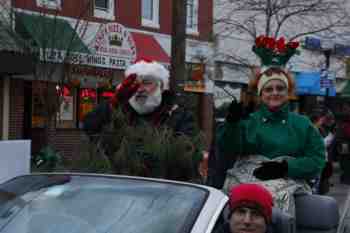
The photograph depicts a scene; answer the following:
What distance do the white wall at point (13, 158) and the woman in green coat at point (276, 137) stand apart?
50.2 inches

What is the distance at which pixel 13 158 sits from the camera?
178 inches

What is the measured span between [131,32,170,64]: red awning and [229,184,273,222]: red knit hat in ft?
48.9

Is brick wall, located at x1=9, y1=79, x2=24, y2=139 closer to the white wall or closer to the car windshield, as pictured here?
the white wall

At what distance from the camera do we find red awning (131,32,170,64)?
18.7 m

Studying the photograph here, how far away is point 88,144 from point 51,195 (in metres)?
1.23

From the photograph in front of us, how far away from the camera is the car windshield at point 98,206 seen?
338 centimetres

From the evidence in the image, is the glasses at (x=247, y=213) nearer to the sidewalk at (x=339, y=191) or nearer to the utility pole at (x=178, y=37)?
the utility pole at (x=178, y=37)

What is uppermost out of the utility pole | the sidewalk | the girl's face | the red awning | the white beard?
the red awning

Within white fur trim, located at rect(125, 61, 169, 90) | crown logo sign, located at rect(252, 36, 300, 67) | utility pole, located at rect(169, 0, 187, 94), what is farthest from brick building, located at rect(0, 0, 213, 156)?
crown logo sign, located at rect(252, 36, 300, 67)

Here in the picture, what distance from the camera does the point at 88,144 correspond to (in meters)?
4.85

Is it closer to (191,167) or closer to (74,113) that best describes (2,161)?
(191,167)

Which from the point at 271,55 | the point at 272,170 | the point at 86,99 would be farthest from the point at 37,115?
the point at 272,170

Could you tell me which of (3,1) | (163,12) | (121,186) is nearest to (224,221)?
(121,186)

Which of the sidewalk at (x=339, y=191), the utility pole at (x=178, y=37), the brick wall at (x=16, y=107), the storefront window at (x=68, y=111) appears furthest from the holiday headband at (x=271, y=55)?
the storefront window at (x=68, y=111)
